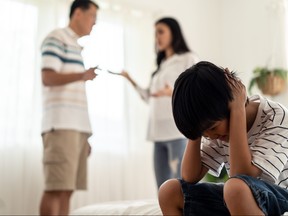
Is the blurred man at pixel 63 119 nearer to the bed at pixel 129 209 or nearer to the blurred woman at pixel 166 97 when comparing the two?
the bed at pixel 129 209

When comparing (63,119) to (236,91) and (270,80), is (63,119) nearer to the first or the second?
(236,91)

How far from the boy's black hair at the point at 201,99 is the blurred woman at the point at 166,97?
1.26 meters

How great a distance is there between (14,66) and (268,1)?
199 centimetres

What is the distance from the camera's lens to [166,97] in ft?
7.55

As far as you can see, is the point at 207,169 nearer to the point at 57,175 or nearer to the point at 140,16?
the point at 57,175

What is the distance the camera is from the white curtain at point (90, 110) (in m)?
2.38

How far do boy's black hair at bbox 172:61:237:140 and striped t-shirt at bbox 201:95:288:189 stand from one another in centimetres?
12

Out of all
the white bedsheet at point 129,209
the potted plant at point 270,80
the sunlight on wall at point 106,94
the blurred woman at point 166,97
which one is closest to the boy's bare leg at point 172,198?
the white bedsheet at point 129,209

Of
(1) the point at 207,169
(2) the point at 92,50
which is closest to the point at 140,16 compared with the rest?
(2) the point at 92,50

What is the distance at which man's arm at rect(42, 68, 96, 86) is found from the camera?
1.83m

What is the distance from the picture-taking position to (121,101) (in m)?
2.83

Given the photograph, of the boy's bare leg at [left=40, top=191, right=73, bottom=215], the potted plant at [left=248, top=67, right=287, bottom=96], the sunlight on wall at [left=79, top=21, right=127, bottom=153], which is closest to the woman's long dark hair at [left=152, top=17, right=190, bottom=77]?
the sunlight on wall at [left=79, top=21, right=127, bottom=153]

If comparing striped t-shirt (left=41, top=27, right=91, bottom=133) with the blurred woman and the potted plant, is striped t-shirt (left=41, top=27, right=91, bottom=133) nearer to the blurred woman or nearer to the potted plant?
the blurred woman

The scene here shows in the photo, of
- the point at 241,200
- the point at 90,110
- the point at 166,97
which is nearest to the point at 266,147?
the point at 241,200
